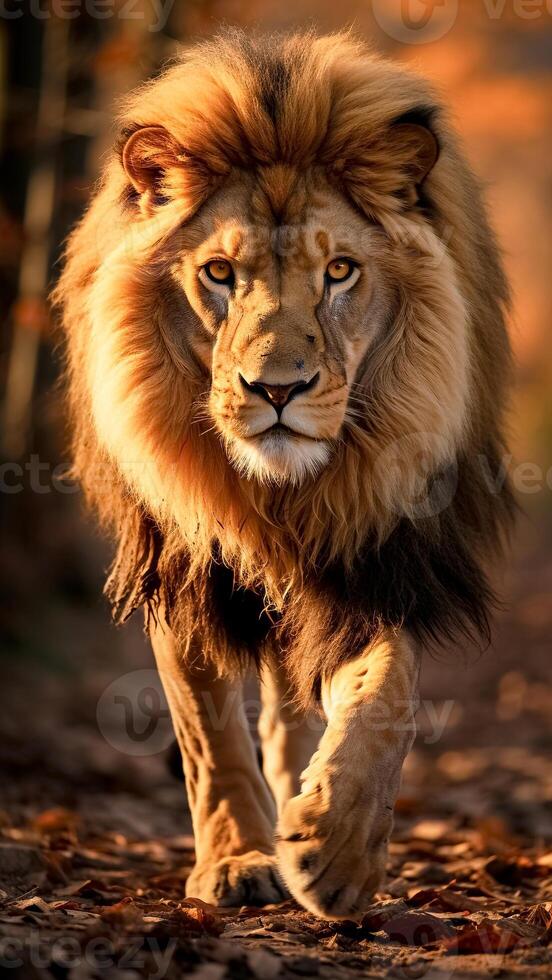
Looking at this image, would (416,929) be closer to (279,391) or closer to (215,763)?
(215,763)

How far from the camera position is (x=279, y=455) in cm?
321

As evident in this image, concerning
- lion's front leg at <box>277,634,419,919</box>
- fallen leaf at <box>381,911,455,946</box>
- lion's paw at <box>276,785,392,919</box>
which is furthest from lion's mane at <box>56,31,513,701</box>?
fallen leaf at <box>381,911,455,946</box>

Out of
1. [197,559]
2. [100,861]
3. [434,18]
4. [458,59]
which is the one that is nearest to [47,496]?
[100,861]

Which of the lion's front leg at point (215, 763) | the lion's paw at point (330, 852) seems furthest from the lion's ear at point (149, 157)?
the lion's paw at point (330, 852)

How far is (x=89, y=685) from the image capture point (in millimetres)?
7859

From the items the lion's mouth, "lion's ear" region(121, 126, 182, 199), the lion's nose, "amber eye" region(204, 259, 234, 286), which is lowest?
the lion's mouth

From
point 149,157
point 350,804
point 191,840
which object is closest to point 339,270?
point 149,157

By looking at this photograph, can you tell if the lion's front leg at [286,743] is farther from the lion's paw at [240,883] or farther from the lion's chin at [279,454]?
the lion's chin at [279,454]

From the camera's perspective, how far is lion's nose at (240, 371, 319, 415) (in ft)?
10.2

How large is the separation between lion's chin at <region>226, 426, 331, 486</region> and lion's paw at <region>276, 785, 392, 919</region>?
0.78m

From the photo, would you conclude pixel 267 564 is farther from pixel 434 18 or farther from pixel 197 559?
pixel 434 18

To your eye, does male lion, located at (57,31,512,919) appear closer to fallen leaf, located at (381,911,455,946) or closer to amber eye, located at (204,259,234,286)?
amber eye, located at (204,259,234,286)

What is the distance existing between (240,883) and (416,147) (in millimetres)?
2133

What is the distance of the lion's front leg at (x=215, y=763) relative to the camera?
3.96 meters
